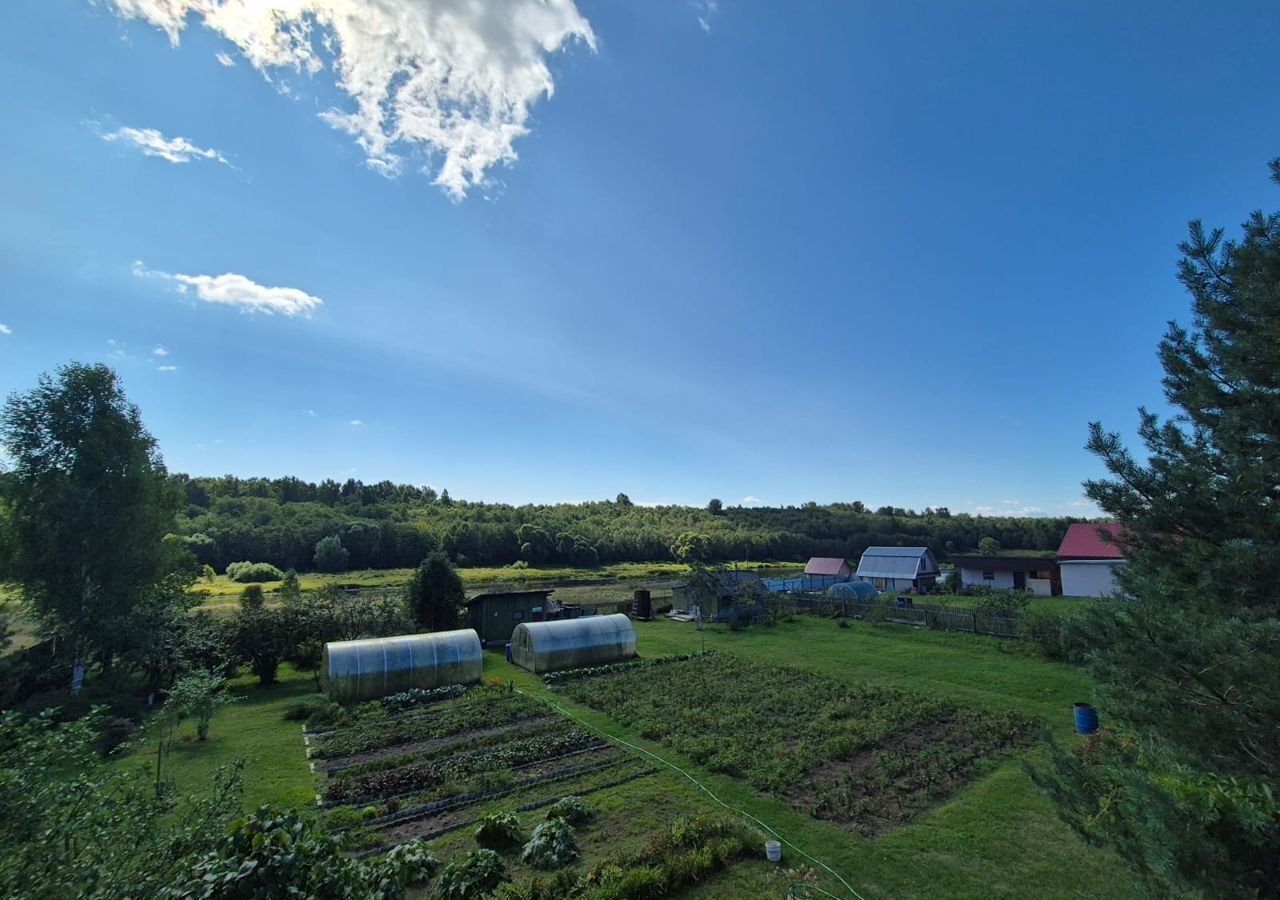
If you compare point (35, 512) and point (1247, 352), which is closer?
point (1247, 352)

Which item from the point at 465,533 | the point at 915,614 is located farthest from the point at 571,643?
the point at 465,533

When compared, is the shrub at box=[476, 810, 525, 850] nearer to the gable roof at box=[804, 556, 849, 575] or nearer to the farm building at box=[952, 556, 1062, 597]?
the farm building at box=[952, 556, 1062, 597]

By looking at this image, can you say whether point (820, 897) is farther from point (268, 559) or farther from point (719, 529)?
point (719, 529)

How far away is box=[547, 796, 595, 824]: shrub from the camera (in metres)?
9.45

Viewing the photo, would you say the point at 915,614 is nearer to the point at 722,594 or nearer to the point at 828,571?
the point at 722,594

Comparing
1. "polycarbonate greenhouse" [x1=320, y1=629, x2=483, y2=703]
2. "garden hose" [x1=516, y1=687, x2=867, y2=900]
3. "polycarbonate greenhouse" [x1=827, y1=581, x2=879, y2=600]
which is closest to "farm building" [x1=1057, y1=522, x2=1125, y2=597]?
"polycarbonate greenhouse" [x1=827, y1=581, x2=879, y2=600]

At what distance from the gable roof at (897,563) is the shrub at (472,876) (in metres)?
48.3

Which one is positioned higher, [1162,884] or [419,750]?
[1162,884]

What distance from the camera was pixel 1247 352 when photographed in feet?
17.2

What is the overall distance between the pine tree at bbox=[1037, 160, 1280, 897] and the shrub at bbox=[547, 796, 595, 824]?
288 inches

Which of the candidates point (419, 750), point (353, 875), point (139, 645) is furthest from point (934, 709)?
point (139, 645)

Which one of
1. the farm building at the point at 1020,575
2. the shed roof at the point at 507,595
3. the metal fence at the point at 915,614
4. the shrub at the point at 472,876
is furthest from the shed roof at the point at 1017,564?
the shrub at the point at 472,876

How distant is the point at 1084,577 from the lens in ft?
125

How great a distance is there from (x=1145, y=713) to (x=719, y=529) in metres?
119
